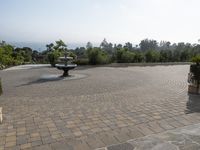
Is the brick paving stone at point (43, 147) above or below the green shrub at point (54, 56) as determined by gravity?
below

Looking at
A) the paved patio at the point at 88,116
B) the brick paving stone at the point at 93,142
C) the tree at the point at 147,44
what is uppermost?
the tree at the point at 147,44

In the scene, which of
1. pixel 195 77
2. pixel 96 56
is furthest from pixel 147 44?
pixel 195 77

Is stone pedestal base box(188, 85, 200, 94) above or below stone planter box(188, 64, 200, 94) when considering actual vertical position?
below

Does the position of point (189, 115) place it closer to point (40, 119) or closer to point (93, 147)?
point (93, 147)

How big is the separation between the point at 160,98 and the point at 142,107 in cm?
120

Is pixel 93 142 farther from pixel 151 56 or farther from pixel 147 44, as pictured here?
pixel 147 44

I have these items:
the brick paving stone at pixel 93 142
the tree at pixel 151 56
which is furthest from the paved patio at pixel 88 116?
the tree at pixel 151 56

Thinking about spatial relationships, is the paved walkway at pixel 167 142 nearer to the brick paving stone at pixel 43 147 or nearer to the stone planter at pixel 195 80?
the brick paving stone at pixel 43 147

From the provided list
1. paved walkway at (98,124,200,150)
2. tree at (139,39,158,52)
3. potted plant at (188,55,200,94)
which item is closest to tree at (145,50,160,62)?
potted plant at (188,55,200,94)

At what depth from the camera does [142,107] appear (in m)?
5.16

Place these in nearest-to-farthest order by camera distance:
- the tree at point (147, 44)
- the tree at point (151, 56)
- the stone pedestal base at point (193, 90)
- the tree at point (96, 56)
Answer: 1. the stone pedestal base at point (193, 90)
2. the tree at point (96, 56)
3. the tree at point (151, 56)
4. the tree at point (147, 44)

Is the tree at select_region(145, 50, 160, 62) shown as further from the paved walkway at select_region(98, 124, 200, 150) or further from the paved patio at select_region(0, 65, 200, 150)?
the paved walkway at select_region(98, 124, 200, 150)

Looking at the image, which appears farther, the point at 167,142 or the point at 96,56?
the point at 96,56

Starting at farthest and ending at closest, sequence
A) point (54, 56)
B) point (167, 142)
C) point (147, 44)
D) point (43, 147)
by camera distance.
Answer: point (147, 44), point (54, 56), point (167, 142), point (43, 147)
